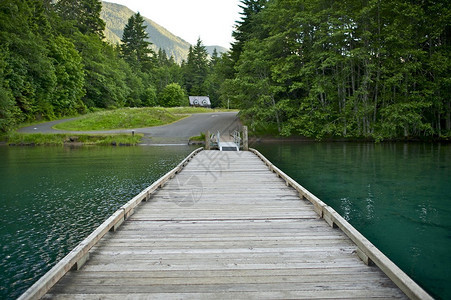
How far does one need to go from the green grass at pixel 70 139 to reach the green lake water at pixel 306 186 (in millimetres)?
10870

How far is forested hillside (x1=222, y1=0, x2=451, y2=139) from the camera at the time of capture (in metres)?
25.8

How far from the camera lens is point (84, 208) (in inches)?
318

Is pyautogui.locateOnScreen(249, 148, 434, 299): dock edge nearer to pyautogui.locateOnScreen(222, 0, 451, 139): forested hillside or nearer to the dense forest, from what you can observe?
pyautogui.locateOnScreen(222, 0, 451, 139): forested hillside

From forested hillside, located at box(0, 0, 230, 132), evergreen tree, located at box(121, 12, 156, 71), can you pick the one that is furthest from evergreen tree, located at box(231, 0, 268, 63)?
evergreen tree, located at box(121, 12, 156, 71)

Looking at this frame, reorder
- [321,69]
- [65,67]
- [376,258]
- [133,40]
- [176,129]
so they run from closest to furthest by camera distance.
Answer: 1. [376,258]
2. [321,69]
3. [176,129]
4. [65,67]
5. [133,40]

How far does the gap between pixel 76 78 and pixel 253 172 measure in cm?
4123

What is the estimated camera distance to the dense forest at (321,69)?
26078 mm

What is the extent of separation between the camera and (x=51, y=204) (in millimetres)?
8508

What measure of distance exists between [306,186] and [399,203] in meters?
2.97

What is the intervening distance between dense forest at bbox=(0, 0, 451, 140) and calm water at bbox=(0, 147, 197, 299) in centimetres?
1774

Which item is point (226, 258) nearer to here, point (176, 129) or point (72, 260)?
point (72, 260)

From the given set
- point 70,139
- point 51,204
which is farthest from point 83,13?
point 51,204

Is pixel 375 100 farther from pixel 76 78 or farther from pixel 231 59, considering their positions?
pixel 76 78

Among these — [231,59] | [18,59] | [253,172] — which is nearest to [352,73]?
[231,59]
